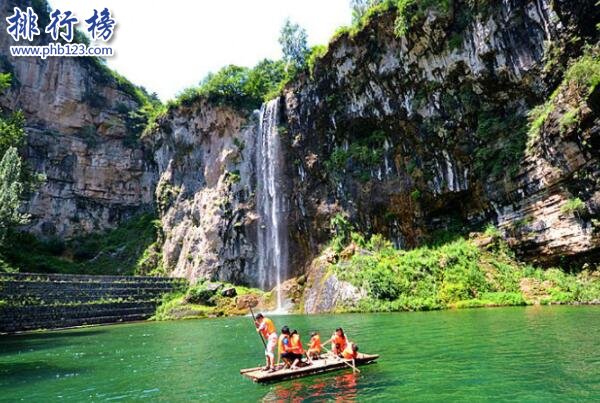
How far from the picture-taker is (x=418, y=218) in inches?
1208

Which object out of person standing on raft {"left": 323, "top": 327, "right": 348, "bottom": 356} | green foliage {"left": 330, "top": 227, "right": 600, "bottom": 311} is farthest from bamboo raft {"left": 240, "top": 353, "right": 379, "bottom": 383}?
green foliage {"left": 330, "top": 227, "right": 600, "bottom": 311}

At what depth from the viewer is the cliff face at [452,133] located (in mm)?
23156

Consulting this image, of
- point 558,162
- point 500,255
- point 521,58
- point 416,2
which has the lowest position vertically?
point 500,255

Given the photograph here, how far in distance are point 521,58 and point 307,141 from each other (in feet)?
52.4

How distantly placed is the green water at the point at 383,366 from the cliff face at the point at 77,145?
32243mm

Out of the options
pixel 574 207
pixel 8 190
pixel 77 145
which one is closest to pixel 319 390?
pixel 8 190

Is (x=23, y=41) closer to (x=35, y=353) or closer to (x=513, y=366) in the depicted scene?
(x=35, y=353)

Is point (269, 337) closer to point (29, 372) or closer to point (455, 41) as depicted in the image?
point (29, 372)

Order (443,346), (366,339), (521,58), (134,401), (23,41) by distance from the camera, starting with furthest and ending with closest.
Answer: (23,41) → (521,58) → (366,339) → (443,346) → (134,401)

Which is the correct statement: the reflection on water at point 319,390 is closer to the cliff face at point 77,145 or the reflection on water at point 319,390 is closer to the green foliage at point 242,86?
the green foliage at point 242,86

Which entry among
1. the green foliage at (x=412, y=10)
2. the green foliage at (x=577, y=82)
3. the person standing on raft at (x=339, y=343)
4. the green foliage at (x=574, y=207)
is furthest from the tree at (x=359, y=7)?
the person standing on raft at (x=339, y=343)

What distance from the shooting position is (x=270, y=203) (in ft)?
120

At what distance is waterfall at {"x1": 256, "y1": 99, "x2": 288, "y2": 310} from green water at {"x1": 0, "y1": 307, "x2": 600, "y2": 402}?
17.3m

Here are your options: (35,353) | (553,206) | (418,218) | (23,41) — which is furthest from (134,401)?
(23,41)
